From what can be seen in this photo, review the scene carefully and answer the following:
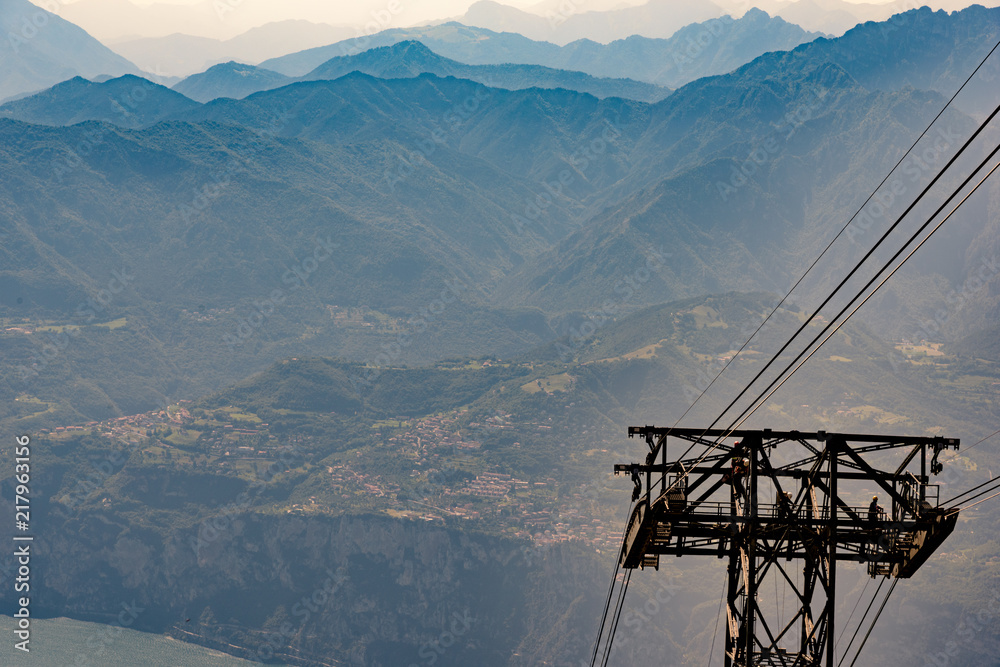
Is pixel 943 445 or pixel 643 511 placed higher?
pixel 943 445

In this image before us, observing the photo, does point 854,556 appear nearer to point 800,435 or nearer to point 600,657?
point 800,435

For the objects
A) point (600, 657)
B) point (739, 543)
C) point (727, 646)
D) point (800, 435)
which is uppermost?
point (600, 657)

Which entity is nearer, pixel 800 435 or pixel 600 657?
pixel 800 435

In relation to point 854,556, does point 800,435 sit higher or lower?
higher

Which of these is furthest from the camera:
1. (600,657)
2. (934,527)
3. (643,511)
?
(600,657)

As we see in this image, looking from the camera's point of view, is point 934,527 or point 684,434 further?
point 684,434

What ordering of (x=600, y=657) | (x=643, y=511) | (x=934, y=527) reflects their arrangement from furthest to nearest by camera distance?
1. (x=600, y=657)
2. (x=643, y=511)
3. (x=934, y=527)

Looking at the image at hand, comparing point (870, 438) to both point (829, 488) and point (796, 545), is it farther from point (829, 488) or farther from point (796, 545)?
point (796, 545)

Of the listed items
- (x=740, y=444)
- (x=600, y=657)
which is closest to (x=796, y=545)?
(x=740, y=444)

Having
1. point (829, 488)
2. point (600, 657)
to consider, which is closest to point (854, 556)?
point (829, 488)
